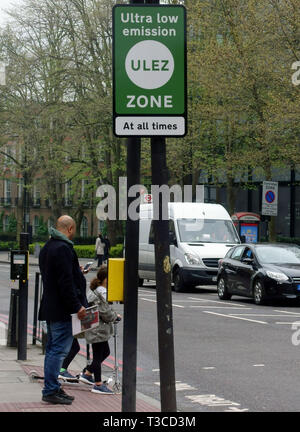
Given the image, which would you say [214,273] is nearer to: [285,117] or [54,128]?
[285,117]

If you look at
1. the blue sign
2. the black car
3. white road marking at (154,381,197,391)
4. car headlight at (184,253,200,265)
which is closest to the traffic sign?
the blue sign

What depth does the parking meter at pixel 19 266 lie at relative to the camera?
37.9 feet

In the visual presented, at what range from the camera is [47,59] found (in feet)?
151

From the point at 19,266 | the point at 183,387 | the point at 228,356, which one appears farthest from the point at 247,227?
the point at 183,387

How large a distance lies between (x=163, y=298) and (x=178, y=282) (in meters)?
19.6

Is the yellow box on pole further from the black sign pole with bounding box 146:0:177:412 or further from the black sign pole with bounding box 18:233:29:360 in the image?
the black sign pole with bounding box 18:233:29:360

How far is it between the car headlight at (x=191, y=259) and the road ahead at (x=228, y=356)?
4244 mm

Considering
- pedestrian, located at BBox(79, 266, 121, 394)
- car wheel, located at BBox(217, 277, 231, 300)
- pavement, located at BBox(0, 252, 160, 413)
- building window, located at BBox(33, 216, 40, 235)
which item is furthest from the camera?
building window, located at BBox(33, 216, 40, 235)

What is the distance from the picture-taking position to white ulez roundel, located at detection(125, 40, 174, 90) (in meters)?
5.83

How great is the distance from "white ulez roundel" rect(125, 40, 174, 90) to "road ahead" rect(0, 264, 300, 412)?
357cm

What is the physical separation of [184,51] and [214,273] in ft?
64.5
